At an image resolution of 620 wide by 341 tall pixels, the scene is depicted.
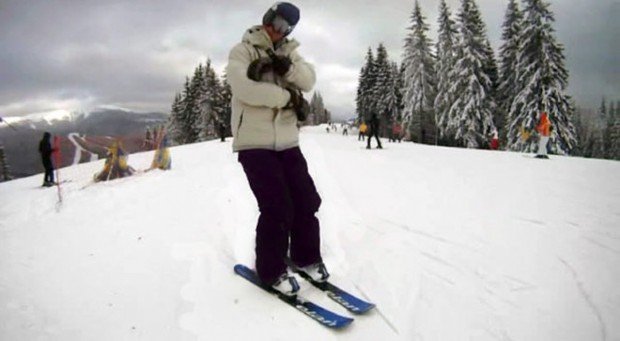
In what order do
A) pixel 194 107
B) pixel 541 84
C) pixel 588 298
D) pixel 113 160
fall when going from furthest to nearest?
pixel 194 107, pixel 541 84, pixel 113 160, pixel 588 298

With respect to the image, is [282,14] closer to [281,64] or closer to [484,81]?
[281,64]

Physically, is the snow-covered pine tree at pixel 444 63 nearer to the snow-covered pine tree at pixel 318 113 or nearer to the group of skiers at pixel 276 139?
the group of skiers at pixel 276 139

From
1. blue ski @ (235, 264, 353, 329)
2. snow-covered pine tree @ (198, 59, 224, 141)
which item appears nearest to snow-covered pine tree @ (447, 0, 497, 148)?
blue ski @ (235, 264, 353, 329)

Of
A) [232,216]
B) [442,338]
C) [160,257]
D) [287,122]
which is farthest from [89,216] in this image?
[442,338]

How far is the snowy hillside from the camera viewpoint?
2.00m

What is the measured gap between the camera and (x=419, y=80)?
1433 inches

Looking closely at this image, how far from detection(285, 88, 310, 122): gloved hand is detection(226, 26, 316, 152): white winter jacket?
0.12 feet

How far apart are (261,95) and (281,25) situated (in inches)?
21.2

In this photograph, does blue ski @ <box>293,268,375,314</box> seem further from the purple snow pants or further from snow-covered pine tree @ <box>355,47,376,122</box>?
snow-covered pine tree @ <box>355,47,376,122</box>

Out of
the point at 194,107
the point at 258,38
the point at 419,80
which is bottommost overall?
the point at 258,38

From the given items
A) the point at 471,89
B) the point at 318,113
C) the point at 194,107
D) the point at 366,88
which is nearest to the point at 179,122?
the point at 194,107

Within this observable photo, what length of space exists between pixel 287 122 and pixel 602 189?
17.5 feet

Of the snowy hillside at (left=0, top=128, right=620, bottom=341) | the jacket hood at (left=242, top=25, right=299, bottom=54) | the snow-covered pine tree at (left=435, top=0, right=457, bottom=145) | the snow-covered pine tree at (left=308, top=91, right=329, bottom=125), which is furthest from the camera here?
the snow-covered pine tree at (left=308, top=91, right=329, bottom=125)

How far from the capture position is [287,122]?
2707 millimetres
